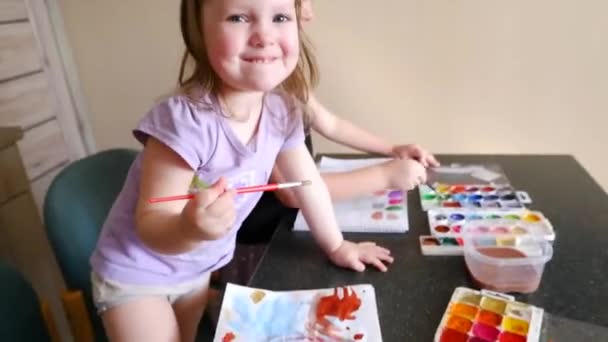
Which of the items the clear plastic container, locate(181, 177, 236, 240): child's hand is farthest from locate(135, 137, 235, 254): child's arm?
the clear plastic container

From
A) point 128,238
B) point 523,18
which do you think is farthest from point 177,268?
point 523,18

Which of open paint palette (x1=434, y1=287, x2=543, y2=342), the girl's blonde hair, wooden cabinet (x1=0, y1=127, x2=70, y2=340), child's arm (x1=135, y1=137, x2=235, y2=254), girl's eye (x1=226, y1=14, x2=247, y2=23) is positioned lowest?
wooden cabinet (x1=0, y1=127, x2=70, y2=340)

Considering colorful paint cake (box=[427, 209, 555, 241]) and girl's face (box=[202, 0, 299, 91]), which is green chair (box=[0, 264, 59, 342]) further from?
colorful paint cake (box=[427, 209, 555, 241])

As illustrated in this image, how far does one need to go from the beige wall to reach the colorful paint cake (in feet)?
2.33

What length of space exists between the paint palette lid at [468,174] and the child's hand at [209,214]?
21.6 inches

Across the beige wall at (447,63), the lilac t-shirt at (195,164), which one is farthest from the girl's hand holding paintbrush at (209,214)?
the beige wall at (447,63)

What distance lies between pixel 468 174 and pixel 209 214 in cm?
65

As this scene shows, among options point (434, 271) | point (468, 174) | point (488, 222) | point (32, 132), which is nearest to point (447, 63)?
point (468, 174)

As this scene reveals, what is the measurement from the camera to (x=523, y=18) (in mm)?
1284

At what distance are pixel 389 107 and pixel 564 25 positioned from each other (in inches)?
20.8

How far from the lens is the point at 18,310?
0.71 m

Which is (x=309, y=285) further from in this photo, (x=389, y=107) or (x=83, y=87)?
(x=83, y=87)

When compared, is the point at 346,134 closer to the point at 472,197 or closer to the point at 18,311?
the point at 472,197

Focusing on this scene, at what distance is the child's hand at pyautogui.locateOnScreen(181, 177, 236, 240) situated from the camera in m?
0.48
